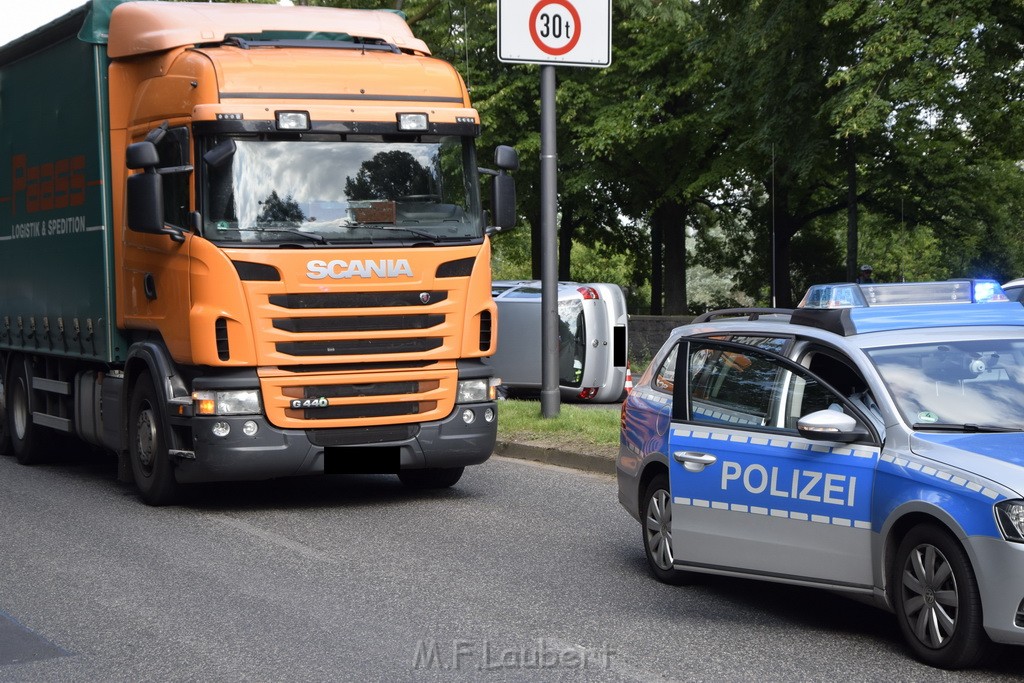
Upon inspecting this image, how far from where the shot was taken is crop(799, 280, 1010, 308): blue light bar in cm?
746

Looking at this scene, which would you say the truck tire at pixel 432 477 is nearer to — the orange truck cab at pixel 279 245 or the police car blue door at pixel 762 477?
the orange truck cab at pixel 279 245

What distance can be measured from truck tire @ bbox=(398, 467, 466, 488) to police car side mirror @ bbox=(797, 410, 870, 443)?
5.76m

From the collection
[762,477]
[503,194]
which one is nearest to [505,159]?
[503,194]

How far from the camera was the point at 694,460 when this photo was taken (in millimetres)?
7379

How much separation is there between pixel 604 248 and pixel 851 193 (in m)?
19.8

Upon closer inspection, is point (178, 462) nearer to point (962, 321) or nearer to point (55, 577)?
point (55, 577)

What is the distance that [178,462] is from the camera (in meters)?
10.8

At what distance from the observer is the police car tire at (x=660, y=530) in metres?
7.92

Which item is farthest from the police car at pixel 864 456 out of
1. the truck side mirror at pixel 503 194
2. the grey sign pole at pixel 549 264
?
the grey sign pole at pixel 549 264

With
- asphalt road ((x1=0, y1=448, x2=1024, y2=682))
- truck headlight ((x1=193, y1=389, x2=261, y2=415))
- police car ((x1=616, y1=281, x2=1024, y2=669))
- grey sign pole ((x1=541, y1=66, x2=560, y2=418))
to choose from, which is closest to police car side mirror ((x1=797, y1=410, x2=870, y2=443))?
police car ((x1=616, y1=281, x2=1024, y2=669))

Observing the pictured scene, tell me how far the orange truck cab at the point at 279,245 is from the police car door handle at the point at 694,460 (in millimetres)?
3797

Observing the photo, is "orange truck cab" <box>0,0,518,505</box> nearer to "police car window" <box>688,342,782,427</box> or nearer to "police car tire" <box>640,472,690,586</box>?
"police car tire" <box>640,472,690,586</box>

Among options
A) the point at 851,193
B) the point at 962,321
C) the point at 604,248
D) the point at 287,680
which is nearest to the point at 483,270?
the point at 962,321

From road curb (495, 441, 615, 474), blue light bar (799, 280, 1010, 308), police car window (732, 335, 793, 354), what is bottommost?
road curb (495, 441, 615, 474)
